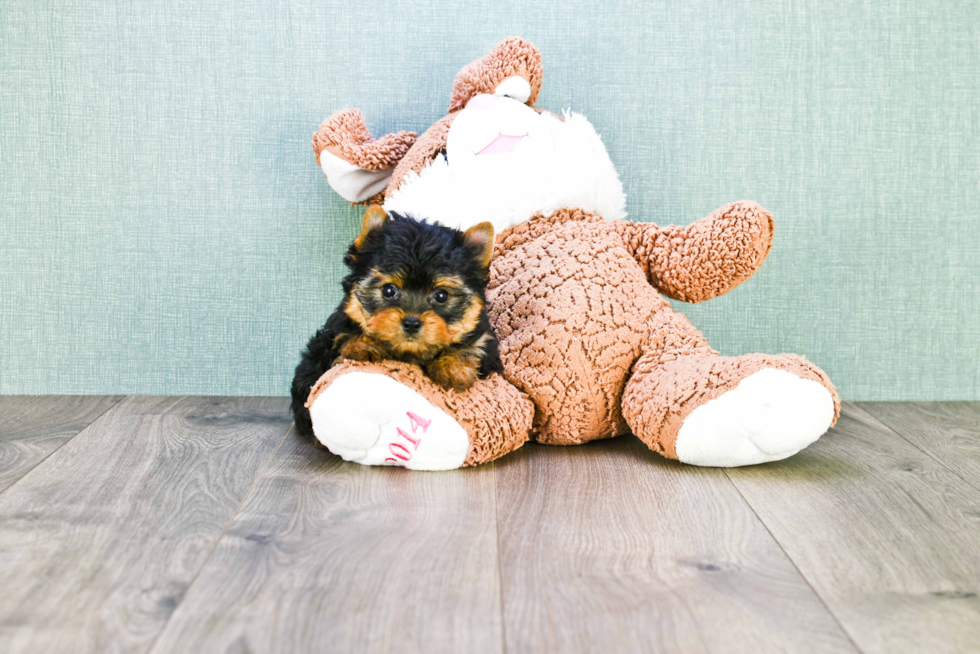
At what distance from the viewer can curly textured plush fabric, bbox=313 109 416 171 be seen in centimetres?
186

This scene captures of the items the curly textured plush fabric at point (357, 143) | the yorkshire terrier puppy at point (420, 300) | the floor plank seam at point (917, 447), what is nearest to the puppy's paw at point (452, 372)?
the yorkshire terrier puppy at point (420, 300)

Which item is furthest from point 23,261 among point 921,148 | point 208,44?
point 921,148

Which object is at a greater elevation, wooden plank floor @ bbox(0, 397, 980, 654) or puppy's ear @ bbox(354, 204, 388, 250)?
puppy's ear @ bbox(354, 204, 388, 250)

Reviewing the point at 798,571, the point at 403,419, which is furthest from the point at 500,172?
the point at 798,571

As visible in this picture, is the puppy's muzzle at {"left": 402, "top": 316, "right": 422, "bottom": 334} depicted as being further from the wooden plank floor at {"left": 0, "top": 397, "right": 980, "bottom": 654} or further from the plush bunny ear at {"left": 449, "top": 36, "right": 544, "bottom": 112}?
the plush bunny ear at {"left": 449, "top": 36, "right": 544, "bottom": 112}

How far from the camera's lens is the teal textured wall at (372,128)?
205 centimetres

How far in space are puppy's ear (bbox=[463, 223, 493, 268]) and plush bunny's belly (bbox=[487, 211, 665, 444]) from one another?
222mm

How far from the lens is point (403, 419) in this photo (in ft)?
4.59

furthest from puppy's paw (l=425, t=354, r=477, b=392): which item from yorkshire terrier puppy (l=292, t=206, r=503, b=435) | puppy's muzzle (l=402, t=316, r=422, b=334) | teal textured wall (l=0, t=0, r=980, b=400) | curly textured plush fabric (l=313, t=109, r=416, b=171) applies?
teal textured wall (l=0, t=0, r=980, b=400)

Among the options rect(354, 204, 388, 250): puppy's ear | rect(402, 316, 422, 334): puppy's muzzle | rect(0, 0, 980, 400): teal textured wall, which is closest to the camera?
rect(402, 316, 422, 334): puppy's muzzle

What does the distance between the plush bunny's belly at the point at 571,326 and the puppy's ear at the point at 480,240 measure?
222 mm

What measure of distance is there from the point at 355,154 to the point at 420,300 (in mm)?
640

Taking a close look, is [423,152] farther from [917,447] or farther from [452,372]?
[917,447]

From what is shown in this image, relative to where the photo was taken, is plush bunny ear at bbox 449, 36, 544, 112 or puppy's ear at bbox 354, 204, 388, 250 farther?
plush bunny ear at bbox 449, 36, 544, 112
